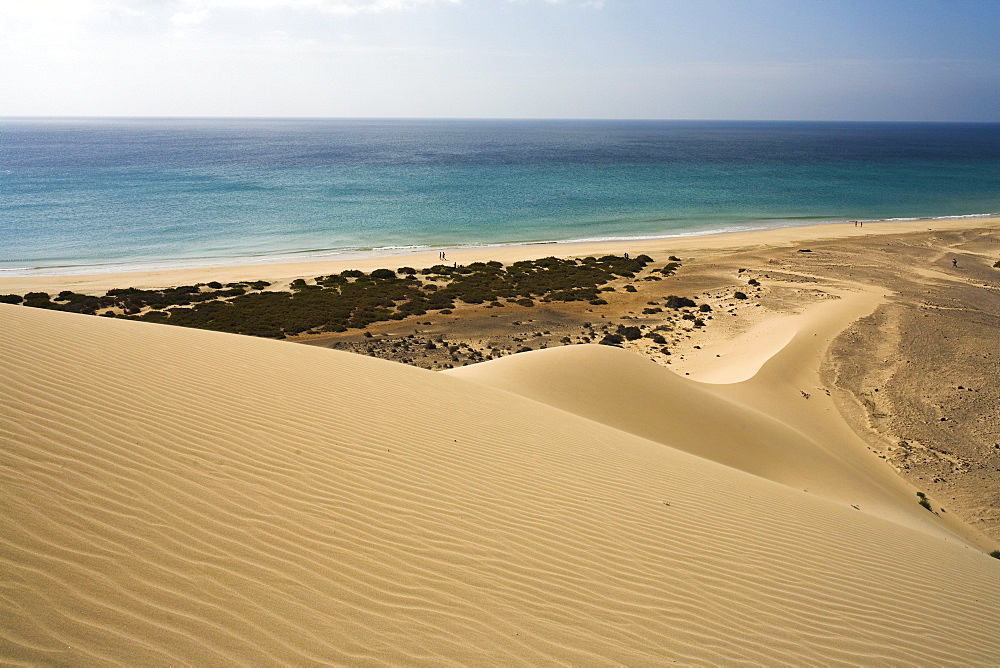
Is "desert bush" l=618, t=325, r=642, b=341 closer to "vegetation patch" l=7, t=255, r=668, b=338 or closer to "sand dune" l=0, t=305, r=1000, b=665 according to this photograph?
"vegetation patch" l=7, t=255, r=668, b=338

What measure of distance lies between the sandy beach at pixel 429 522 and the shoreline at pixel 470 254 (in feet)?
65.6

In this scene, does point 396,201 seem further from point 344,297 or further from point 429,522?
point 429,522

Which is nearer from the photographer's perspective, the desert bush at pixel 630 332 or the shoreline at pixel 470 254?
the desert bush at pixel 630 332

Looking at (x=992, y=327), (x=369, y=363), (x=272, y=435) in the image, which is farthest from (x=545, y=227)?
(x=272, y=435)

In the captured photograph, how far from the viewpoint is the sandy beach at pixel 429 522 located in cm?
309

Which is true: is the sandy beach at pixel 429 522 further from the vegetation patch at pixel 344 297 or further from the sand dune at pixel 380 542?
the vegetation patch at pixel 344 297

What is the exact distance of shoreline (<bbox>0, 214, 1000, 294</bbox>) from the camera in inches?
1025

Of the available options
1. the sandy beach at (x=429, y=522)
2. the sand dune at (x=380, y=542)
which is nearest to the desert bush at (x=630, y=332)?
the sandy beach at (x=429, y=522)

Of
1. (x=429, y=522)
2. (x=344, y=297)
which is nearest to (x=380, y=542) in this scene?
(x=429, y=522)

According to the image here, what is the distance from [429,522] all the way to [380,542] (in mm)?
474

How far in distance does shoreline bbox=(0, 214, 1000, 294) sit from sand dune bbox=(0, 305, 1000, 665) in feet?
69.8

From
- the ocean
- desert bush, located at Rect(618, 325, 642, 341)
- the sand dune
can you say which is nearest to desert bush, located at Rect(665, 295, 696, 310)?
Answer: desert bush, located at Rect(618, 325, 642, 341)

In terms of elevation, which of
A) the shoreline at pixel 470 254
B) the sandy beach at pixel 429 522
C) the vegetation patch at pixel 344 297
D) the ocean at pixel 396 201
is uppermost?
the ocean at pixel 396 201

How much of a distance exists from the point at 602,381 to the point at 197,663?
1009cm
